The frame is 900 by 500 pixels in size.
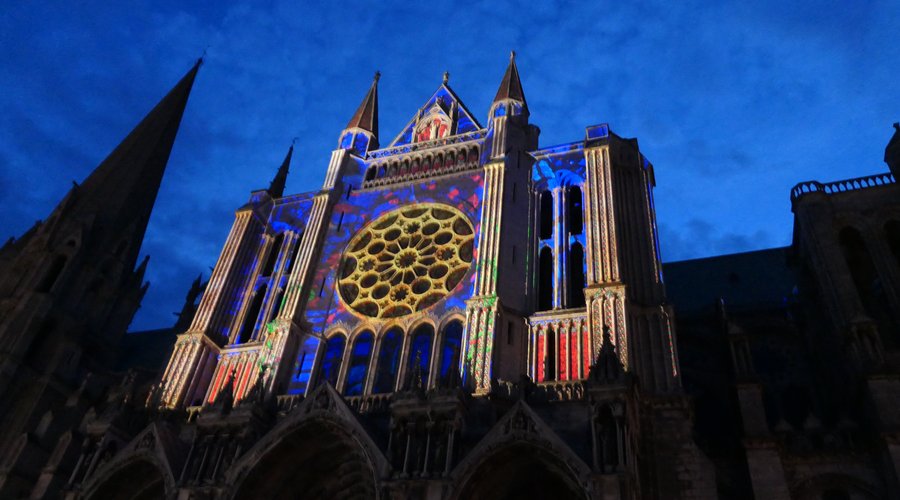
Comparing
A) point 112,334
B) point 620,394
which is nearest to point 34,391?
point 112,334

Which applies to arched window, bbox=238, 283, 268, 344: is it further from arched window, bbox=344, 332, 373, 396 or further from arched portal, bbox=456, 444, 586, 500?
arched portal, bbox=456, 444, 586, 500

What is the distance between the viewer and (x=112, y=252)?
32.8 meters

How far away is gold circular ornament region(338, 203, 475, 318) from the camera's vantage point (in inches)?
799

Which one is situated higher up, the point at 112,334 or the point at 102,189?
the point at 102,189

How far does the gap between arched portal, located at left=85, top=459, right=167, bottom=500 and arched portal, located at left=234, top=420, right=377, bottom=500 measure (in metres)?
2.52

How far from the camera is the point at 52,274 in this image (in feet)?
97.6

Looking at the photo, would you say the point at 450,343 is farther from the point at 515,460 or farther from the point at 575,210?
the point at 575,210

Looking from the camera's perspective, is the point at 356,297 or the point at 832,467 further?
the point at 356,297

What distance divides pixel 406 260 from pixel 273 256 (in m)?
5.88

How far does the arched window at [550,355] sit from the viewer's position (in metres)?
17.0

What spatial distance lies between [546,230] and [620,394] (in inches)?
337

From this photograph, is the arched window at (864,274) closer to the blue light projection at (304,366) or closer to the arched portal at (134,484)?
the blue light projection at (304,366)

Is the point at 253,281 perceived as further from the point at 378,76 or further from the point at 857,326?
the point at 857,326

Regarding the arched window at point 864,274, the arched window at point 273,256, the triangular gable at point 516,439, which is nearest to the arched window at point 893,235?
the arched window at point 864,274
